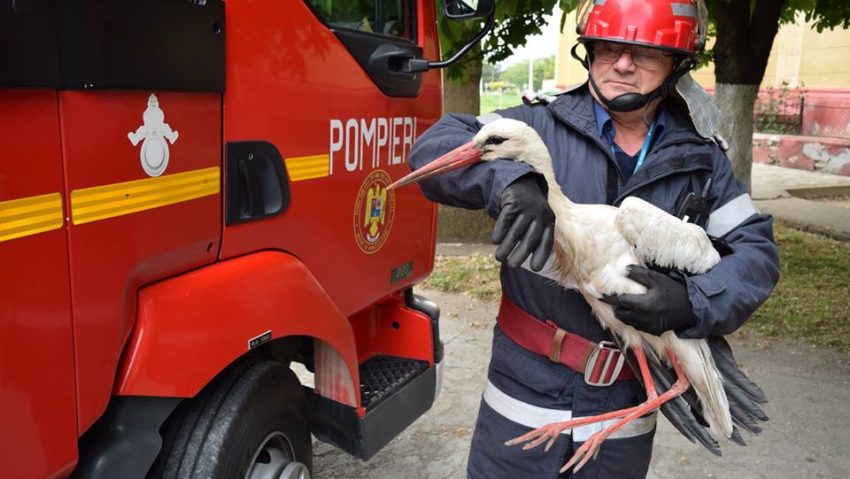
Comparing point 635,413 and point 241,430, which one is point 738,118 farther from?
point 241,430

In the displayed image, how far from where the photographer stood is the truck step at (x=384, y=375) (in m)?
2.92

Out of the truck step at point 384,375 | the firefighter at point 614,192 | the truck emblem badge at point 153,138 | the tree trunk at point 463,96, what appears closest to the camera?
the truck emblem badge at point 153,138

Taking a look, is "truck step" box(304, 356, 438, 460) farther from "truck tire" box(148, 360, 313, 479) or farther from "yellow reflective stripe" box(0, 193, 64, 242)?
"yellow reflective stripe" box(0, 193, 64, 242)

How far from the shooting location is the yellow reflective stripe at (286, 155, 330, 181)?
7.45 ft

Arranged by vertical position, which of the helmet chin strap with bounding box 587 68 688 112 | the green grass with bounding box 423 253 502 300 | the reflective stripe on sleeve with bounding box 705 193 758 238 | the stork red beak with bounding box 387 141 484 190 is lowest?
the green grass with bounding box 423 253 502 300

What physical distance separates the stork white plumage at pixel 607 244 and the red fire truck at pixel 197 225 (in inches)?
20.0

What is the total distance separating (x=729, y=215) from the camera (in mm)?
→ 2221

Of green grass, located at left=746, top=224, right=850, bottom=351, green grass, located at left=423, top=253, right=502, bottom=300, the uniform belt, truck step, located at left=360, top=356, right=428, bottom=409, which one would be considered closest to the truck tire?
truck step, located at left=360, top=356, right=428, bottom=409

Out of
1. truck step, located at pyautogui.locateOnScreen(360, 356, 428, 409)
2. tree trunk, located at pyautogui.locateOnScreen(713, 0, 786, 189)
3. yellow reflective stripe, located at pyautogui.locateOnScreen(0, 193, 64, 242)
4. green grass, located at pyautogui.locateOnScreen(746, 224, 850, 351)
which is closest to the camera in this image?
yellow reflective stripe, located at pyautogui.locateOnScreen(0, 193, 64, 242)

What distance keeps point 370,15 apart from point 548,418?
166 cm

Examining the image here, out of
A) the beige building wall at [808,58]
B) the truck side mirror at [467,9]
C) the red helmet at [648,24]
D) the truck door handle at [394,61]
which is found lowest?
the truck door handle at [394,61]

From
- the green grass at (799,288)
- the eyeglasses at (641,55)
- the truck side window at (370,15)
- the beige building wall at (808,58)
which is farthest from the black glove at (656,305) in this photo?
the beige building wall at (808,58)

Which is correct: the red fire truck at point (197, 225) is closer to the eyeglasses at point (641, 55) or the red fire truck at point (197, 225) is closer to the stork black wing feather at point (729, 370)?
the eyeglasses at point (641, 55)

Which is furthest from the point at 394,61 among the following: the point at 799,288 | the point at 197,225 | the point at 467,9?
the point at 799,288
